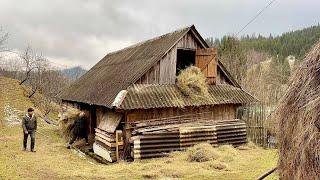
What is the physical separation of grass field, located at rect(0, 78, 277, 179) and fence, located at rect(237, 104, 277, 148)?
1.25 metres

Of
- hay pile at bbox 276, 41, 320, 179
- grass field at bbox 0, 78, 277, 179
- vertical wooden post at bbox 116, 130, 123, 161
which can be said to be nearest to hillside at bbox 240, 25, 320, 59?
grass field at bbox 0, 78, 277, 179

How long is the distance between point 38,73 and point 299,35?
4758cm

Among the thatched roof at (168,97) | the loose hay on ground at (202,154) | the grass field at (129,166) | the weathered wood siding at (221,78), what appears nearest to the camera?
the grass field at (129,166)

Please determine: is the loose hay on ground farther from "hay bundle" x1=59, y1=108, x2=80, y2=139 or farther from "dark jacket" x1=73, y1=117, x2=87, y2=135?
"hay bundle" x1=59, y1=108, x2=80, y2=139

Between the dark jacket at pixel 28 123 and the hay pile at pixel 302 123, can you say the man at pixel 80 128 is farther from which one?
the hay pile at pixel 302 123

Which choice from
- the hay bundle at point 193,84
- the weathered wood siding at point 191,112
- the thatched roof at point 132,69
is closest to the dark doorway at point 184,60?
the thatched roof at point 132,69

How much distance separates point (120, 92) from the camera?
56.9 feet

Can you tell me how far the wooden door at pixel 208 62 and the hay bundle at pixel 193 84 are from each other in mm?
454

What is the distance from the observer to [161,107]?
17453 millimetres

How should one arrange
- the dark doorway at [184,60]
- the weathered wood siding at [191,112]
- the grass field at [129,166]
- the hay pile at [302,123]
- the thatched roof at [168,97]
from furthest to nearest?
the dark doorway at [184,60], the weathered wood siding at [191,112], the thatched roof at [168,97], the grass field at [129,166], the hay pile at [302,123]

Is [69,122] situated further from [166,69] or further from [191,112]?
[191,112]

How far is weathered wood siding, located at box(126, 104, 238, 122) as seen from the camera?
687 inches

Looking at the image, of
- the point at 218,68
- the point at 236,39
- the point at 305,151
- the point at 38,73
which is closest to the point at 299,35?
the point at 236,39

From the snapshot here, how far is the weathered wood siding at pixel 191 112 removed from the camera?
17453 mm
